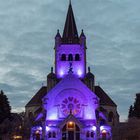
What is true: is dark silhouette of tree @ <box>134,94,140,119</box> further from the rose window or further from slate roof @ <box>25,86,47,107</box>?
slate roof @ <box>25,86,47,107</box>

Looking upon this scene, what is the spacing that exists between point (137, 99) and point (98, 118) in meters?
11.8

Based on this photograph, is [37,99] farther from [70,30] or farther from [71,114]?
[71,114]

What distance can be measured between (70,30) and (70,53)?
6.19 meters

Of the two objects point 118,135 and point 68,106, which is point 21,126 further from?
point 118,135

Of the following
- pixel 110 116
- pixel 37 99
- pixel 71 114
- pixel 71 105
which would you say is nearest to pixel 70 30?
pixel 37 99

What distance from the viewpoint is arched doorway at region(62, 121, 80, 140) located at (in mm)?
89662

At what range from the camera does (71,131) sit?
8988 cm

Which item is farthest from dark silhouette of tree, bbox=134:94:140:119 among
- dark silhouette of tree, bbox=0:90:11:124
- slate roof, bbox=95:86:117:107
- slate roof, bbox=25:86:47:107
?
dark silhouette of tree, bbox=0:90:11:124

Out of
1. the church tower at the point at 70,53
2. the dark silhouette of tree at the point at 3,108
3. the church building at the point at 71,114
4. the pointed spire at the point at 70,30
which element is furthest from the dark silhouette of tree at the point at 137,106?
the dark silhouette of tree at the point at 3,108

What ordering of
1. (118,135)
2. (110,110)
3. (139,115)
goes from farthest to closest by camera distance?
(110,110) < (139,115) < (118,135)

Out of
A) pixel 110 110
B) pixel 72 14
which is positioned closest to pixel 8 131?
pixel 110 110

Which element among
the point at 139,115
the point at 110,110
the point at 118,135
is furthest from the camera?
the point at 110,110

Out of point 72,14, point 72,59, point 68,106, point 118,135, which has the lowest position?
point 118,135

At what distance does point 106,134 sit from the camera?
94250 millimetres
